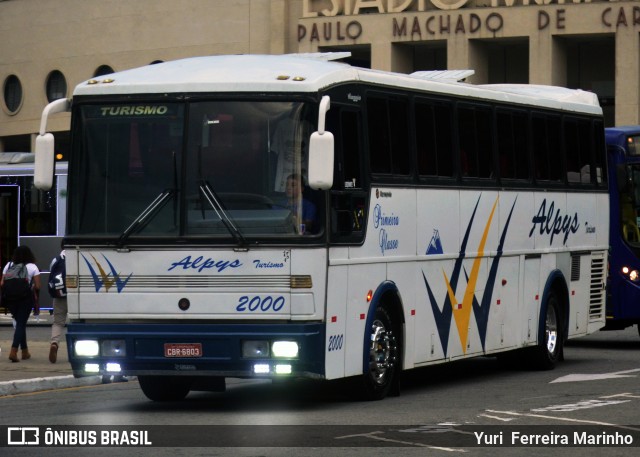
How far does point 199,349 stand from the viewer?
13688 millimetres

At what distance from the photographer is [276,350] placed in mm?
13523

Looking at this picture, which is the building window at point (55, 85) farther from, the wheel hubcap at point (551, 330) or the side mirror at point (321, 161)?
the side mirror at point (321, 161)

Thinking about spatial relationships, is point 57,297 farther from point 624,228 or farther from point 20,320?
point 624,228

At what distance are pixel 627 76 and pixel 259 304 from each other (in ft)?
121

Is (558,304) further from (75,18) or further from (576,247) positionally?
(75,18)

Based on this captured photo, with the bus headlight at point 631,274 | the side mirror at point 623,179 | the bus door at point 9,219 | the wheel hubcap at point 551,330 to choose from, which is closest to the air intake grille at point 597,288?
the wheel hubcap at point 551,330

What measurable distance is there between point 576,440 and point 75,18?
167 ft

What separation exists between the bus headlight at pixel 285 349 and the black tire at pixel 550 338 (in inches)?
242

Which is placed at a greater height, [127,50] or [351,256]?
[127,50]

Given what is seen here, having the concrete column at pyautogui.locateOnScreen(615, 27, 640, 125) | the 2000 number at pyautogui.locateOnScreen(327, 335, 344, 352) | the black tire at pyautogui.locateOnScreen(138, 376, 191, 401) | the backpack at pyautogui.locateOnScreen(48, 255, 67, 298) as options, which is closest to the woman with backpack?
the backpack at pyautogui.locateOnScreen(48, 255, 67, 298)

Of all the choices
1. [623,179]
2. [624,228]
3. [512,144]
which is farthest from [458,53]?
[512,144]

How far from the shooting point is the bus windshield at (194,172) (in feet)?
44.6

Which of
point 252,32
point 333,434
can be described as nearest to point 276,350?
point 333,434

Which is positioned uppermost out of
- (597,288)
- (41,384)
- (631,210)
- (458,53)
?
(458,53)
